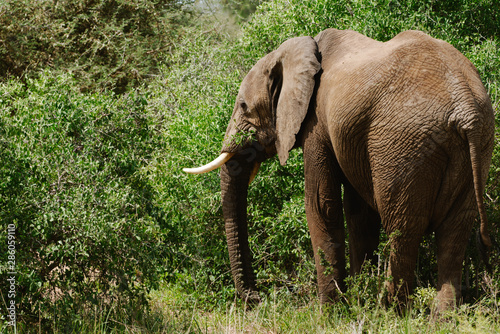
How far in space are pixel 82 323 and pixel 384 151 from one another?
2.58 meters

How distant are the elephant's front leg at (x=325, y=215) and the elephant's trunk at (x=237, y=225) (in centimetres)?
92

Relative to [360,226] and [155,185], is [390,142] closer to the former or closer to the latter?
[360,226]

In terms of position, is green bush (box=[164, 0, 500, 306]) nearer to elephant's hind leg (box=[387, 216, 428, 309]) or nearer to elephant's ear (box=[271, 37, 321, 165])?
elephant's ear (box=[271, 37, 321, 165])

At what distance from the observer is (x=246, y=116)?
6.49 m


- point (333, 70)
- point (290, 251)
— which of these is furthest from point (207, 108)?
point (333, 70)

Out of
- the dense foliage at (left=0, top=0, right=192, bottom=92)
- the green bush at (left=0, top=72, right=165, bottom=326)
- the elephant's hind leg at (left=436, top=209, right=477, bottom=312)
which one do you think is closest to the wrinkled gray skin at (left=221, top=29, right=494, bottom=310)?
the elephant's hind leg at (left=436, top=209, right=477, bottom=312)

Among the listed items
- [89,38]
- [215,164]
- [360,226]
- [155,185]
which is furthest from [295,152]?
[89,38]

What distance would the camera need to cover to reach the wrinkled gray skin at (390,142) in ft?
14.7

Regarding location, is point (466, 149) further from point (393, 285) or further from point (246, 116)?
point (246, 116)

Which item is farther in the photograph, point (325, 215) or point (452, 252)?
point (325, 215)

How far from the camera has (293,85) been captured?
5.77 m

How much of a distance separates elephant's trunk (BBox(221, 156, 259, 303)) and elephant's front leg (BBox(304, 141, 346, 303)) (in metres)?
0.92

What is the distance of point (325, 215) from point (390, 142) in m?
1.23

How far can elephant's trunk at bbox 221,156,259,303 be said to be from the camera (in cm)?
642
